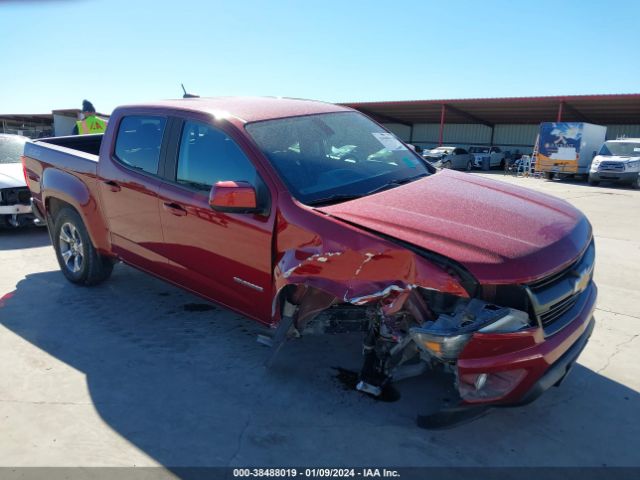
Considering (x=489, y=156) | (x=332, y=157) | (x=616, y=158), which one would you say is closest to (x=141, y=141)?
(x=332, y=157)

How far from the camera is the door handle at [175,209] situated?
12.1ft

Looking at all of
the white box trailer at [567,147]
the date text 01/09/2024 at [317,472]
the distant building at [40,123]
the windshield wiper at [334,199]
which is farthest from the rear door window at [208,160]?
the distant building at [40,123]

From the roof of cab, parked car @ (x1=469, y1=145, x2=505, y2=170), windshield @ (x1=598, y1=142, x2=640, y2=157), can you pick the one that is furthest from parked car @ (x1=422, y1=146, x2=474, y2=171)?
the roof of cab

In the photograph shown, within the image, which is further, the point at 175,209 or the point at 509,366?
the point at 175,209

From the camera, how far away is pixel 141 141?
13.8ft

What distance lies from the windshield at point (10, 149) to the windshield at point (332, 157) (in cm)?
692

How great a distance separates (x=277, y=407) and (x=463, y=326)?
132 cm

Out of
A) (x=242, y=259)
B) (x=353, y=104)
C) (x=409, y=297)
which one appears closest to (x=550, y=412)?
(x=409, y=297)

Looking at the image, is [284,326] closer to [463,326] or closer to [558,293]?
[463,326]

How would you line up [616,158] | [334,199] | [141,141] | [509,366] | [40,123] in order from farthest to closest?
[40,123] → [616,158] → [141,141] → [334,199] → [509,366]

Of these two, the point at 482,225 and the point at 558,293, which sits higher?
the point at 482,225

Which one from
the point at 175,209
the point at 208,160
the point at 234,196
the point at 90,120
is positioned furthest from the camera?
the point at 90,120

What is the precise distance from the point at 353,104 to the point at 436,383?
37.2 metres

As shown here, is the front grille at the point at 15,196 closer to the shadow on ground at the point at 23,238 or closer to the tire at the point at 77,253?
the shadow on ground at the point at 23,238
